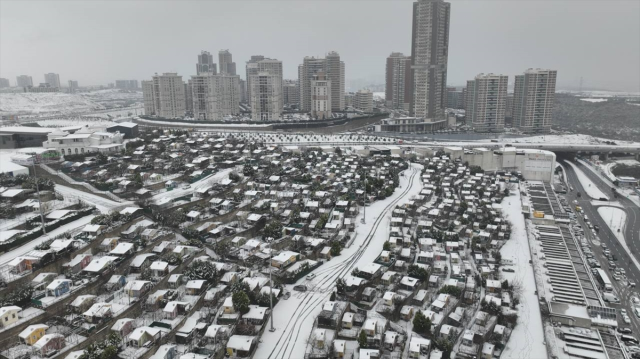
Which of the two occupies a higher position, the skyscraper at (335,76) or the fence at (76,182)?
the skyscraper at (335,76)

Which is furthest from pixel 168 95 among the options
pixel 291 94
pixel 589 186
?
pixel 589 186

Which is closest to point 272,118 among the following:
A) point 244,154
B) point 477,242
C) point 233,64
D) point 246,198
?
point 244,154

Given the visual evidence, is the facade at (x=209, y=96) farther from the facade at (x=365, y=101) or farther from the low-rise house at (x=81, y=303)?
the low-rise house at (x=81, y=303)

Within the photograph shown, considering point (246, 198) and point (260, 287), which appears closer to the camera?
point (260, 287)

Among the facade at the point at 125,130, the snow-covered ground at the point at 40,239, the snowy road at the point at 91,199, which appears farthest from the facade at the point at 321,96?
the snow-covered ground at the point at 40,239

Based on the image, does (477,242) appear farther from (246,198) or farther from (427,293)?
(246,198)

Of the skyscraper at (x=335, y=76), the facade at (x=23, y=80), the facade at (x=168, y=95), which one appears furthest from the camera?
the facade at (x=23, y=80)
